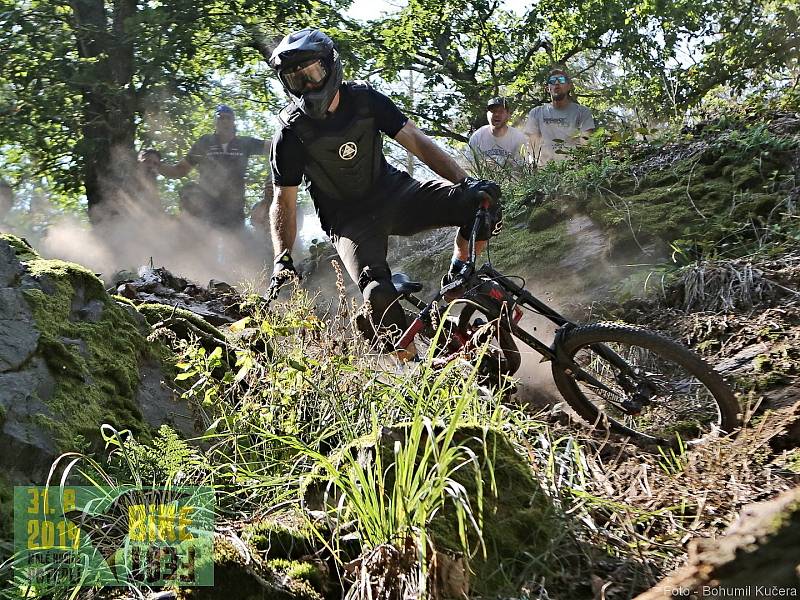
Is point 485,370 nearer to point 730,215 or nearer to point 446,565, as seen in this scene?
point 446,565

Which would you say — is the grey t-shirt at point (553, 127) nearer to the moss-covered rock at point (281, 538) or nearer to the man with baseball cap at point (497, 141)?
the man with baseball cap at point (497, 141)

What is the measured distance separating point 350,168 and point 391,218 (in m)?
0.42

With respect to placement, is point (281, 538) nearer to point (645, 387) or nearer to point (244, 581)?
point (244, 581)

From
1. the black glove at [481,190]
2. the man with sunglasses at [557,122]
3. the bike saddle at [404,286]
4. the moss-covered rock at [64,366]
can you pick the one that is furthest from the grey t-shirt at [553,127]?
the moss-covered rock at [64,366]

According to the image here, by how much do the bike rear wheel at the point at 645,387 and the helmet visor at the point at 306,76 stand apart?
7.06 ft

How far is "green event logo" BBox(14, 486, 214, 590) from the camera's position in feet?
8.91

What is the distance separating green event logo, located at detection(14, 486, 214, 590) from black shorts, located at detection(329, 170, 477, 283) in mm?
2538

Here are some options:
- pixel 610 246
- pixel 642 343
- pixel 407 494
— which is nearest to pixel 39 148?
pixel 610 246

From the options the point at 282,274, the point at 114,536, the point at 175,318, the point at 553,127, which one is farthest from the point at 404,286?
the point at 553,127

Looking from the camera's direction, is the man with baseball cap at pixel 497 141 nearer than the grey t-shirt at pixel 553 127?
No

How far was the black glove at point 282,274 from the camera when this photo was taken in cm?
454

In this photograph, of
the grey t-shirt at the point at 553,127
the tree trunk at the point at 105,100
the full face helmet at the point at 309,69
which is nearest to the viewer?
the full face helmet at the point at 309,69

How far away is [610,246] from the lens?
755cm

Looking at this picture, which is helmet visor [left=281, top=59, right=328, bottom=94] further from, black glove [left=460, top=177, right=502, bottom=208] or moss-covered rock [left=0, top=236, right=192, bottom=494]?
moss-covered rock [left=0, top=236, right=192, bottom=494]
